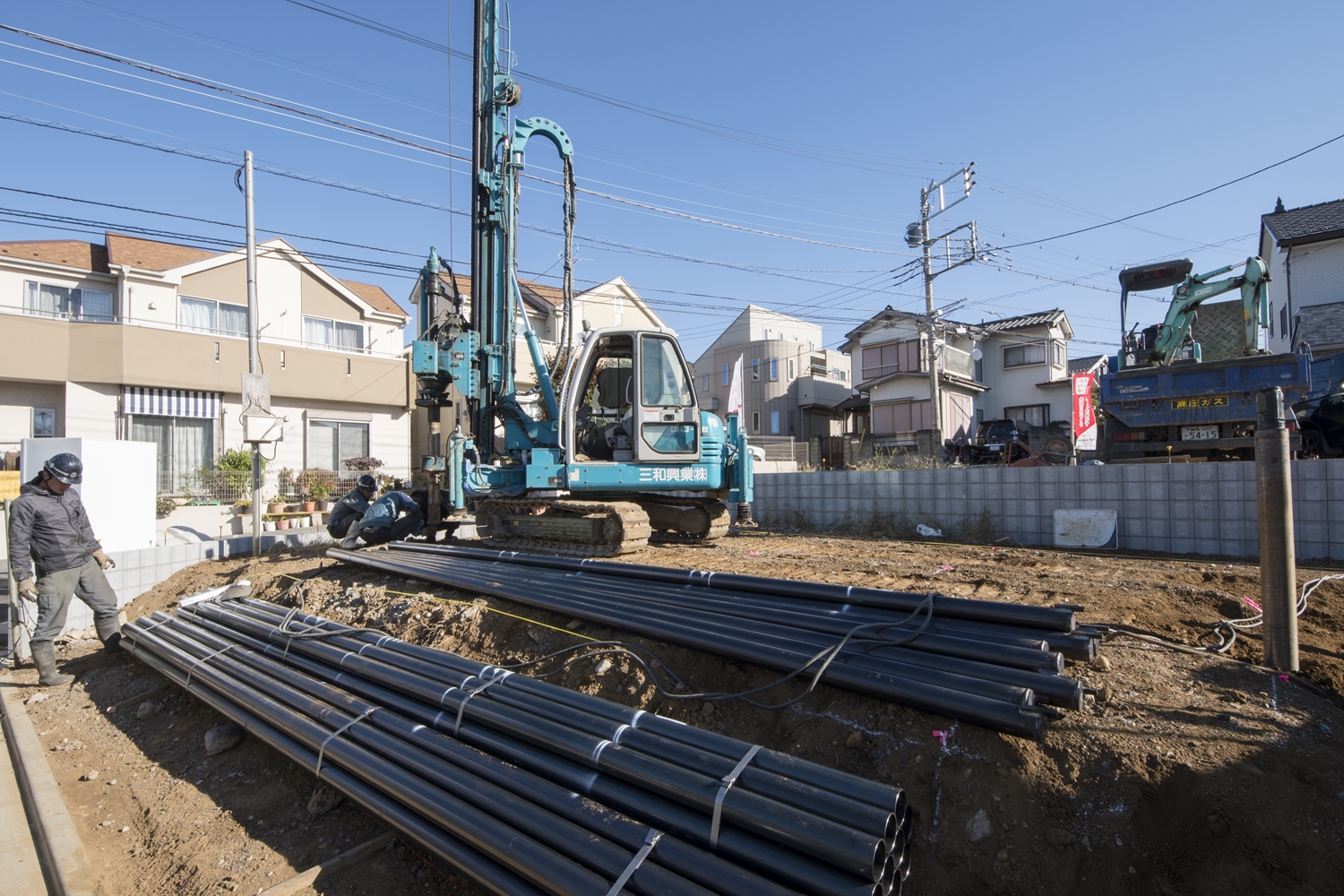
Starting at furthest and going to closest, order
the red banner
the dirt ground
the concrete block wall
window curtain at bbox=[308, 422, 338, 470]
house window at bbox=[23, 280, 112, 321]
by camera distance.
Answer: window curtain at bbox=[308, 422, 338, 470] < house window at bbox=[23, 280, 112, 321] < the red banner < the concrete block wall < the dirt ground

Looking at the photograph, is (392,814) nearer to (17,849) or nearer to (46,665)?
(17,849)

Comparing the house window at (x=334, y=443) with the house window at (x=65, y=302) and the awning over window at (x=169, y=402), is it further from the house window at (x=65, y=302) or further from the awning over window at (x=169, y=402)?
the house window at (x=65, y=302)

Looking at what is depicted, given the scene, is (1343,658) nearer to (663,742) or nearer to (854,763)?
(854,763)

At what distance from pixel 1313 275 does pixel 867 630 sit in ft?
69.6

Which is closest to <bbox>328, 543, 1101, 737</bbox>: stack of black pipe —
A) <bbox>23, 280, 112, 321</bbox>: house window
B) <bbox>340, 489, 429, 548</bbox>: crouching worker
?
<bbox>340, 489, 429, 548</bbox>: crouching worker

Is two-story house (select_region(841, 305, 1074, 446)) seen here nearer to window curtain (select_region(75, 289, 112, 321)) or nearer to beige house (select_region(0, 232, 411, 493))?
beige house (select_region(0, 232, 411, 493))

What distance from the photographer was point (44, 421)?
14.7 metres

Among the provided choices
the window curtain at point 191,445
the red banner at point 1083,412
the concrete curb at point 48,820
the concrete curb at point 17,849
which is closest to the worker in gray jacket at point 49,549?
the concrete curb at point 48,820

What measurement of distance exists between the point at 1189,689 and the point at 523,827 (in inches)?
117

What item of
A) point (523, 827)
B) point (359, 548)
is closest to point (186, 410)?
point (359, 548)

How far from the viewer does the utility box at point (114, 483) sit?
7.45 metres

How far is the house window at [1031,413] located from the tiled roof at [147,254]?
27160mm

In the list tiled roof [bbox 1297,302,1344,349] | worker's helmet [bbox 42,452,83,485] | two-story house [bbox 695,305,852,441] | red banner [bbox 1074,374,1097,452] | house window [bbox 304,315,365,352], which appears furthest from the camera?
two-story house [bbox 695,305,852,441]

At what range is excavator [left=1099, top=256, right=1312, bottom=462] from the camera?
360 inches
